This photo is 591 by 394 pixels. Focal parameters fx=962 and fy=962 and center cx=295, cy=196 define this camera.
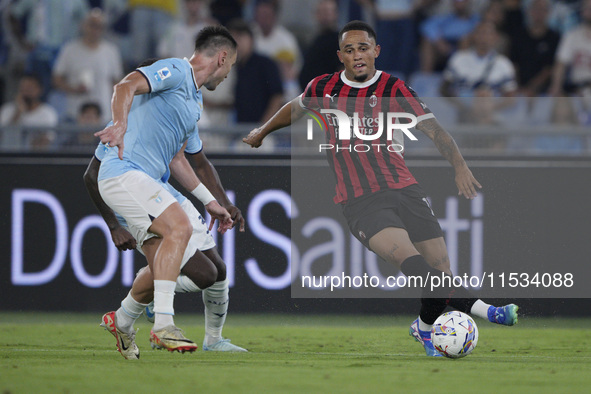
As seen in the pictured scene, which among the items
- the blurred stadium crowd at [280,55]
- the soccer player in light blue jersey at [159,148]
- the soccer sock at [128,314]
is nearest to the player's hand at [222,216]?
the soccer player in light blue jersey at [159,148]

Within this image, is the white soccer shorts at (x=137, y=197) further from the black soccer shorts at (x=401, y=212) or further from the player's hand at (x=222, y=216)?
the black soccer shorts at (x=401, y=212)

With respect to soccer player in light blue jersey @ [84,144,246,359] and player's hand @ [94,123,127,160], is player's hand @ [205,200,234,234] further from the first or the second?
player's hand @ [94,123,127,160]

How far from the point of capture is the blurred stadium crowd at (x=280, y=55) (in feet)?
30.1

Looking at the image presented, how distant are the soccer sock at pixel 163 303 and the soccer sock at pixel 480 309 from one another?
1897 millimetres

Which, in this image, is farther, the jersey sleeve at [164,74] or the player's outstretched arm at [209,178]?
the player's outstretched arm at [209,178]

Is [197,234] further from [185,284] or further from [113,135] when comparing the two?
[113,135]

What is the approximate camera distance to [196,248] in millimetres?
6250

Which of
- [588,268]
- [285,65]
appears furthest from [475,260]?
[285,65]

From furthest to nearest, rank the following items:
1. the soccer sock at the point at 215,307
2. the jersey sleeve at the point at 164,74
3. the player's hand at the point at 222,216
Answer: the soccer sock at the point at 215,307, the player's hand at the point at 222,216, the jersey sleeve at the point at 164,74

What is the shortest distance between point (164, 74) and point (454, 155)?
6.55 feet

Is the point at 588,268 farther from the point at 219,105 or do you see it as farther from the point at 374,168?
the point at 219,105

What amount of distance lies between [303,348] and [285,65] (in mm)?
5264

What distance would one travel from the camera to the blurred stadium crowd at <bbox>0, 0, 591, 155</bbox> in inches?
362

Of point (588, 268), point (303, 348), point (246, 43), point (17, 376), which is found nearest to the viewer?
point (17, 376)
